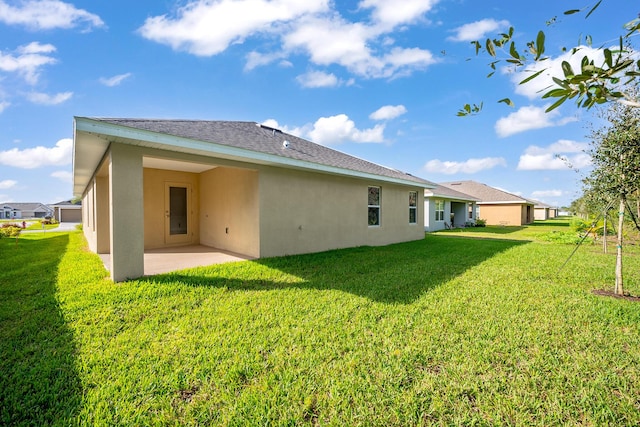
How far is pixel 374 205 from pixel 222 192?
629 centimetres

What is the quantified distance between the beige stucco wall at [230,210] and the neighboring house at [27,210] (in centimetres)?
8560

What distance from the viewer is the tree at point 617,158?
5180 millimetres

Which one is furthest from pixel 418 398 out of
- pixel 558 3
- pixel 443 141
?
pixel 443 141

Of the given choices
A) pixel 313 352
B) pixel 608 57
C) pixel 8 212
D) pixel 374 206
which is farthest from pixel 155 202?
pixel 8 212

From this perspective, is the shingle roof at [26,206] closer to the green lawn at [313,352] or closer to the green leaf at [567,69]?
the green lawn at [313,352]

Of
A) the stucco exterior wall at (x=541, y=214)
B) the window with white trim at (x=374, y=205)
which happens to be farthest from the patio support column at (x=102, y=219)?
the stucco exterior wall at (x=541, y=214)

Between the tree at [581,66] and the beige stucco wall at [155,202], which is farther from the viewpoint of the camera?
the beige stucco wall at [155,202]

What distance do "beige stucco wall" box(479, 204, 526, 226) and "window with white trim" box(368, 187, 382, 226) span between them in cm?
2513

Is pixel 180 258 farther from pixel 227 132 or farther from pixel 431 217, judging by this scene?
pixel 431 217

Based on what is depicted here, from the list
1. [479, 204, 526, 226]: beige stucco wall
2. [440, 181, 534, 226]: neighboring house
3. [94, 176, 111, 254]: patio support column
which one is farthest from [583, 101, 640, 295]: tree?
[479, 204, 526, 226]: beige stucco wall

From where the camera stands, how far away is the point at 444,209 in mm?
24094

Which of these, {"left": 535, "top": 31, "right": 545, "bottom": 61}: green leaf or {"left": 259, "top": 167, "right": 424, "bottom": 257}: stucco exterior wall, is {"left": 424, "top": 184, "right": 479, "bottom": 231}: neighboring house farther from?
{"left": 535, "top": 31, "right": 545, "bottom": 61}: green leaf

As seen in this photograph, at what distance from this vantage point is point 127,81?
8227 mm

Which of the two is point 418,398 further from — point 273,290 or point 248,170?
point 248,170
